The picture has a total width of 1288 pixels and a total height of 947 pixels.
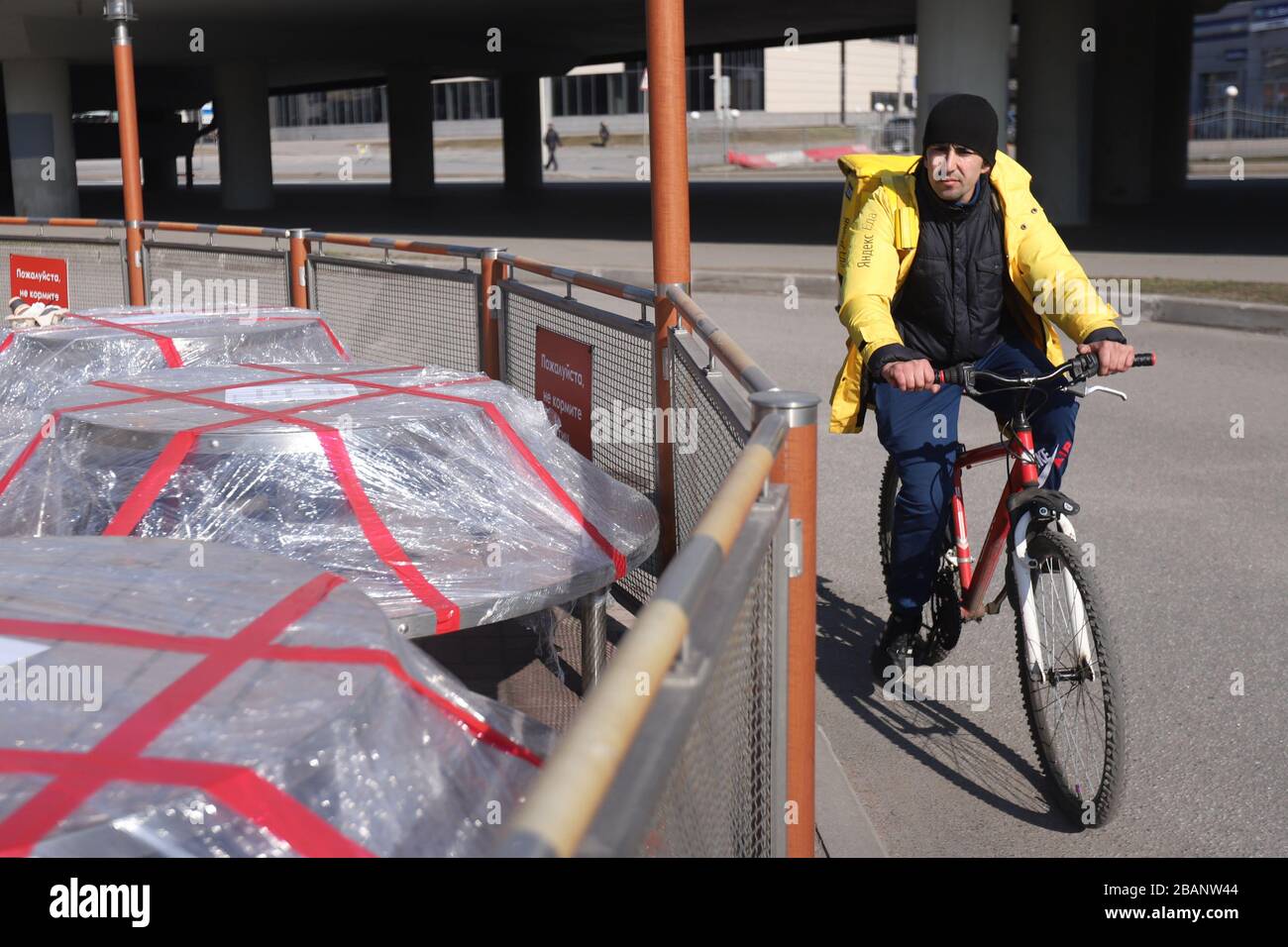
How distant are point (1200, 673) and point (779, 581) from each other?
9.84 feet

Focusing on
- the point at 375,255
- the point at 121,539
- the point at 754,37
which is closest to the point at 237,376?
the point at 121,539

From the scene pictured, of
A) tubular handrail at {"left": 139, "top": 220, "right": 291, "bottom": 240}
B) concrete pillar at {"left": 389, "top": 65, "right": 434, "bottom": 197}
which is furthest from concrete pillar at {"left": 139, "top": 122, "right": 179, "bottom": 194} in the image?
tubular handrail at {"left": 139, "top": 220, "right": 291, "bottom": 240}

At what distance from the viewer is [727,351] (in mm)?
3506

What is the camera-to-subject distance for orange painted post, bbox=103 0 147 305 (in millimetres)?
12133

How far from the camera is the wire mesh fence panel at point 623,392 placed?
5695 mm

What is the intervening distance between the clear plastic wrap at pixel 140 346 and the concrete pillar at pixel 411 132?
32.8 m

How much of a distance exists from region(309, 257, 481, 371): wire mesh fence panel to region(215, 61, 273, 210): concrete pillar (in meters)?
27.7

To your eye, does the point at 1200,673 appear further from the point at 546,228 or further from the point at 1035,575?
the point at 546,228

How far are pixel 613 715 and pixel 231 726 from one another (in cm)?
114

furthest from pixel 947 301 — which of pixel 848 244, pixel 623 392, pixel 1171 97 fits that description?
pixel 1171 97

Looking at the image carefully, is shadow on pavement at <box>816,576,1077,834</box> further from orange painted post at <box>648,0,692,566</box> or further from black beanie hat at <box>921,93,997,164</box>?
black beanie hat at <box>921,93,997,164</box>

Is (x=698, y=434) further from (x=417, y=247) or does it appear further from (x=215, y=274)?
(x=215, y=274)
